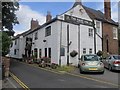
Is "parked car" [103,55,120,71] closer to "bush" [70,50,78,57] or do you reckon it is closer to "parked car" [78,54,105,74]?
"parked car" [78,54,105,74]

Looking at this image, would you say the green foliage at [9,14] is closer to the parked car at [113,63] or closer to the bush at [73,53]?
the bush at [73,53]

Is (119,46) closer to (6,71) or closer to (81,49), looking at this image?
(81,49)

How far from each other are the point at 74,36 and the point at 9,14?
369 inches

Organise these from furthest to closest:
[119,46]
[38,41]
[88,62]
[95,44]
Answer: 1. [119,46]
2. [38,41]
3. [95,44]
4. [88,62]

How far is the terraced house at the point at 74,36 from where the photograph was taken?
93.1 ft

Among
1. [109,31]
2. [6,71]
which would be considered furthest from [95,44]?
[6,71]

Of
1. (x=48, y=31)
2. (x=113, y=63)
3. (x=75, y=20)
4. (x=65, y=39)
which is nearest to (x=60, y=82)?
(x=113, y=63)

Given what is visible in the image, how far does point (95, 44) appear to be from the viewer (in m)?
32.3

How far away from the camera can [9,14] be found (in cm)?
3127

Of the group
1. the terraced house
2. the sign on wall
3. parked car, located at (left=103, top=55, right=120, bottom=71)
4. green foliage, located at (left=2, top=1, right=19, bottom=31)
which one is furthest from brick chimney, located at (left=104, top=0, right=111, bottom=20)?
parked car, located at (left=103, top=55, right=120, bottom=71)

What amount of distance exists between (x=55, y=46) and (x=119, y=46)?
1457 centimetres

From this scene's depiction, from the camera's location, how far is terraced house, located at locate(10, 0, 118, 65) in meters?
28.4

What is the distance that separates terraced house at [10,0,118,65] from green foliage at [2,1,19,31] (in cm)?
455

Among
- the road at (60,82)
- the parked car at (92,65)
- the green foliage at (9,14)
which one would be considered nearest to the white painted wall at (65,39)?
the green foliage at (9,14)
